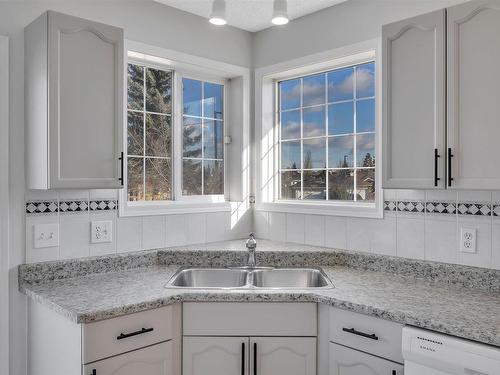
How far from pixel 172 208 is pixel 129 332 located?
3.44 ft

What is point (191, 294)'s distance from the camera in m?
1.97

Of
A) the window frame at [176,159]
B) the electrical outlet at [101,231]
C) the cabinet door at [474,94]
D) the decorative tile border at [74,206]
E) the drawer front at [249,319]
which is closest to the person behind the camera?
the cabinet door at [474,94]

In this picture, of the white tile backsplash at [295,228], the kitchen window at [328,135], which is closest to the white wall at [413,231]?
the white tile backsplash at [295,228]

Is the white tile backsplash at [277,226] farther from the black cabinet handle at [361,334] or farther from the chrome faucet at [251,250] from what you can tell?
the black cabinet handle at [361,334]

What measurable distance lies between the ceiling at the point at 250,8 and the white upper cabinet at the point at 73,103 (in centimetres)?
73

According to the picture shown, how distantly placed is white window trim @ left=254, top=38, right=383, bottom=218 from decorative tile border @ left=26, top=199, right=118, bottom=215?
1.13m

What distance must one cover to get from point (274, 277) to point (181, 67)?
1.48 m

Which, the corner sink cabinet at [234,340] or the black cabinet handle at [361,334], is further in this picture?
the corner sink cabinet at [234,340]

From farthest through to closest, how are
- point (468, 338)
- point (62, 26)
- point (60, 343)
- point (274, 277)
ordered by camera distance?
point (274, 277) < point (62, 26) < point (60, 343) < point (468, 338)

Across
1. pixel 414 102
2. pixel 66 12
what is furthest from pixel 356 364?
pixel 66 12

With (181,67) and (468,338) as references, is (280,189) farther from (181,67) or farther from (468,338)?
(468,338)

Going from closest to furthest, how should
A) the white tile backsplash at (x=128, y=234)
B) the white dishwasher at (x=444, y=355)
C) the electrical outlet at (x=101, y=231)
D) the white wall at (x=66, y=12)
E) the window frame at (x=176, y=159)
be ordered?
the white dishwasher at (x=444, y=355) → the white wall at (x=66, y=12) → the electrical outlet at (x=101, y=231) → the white tile backsplash at (x=128, y=234) → the window frame at (x=176, y=159)

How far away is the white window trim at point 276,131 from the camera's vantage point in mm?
2504

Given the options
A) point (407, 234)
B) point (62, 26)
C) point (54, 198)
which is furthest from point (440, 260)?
point (62, 26)
